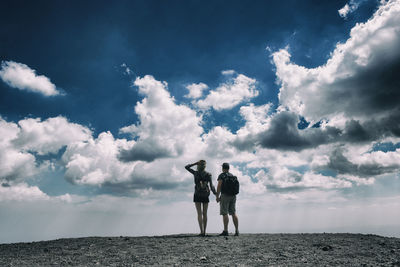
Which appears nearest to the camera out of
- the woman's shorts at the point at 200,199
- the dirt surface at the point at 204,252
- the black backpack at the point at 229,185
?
the dirt surface at the point at 204,252

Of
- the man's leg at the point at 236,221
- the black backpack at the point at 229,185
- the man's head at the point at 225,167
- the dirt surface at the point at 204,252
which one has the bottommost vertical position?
the dirt surface at the point at 204,252

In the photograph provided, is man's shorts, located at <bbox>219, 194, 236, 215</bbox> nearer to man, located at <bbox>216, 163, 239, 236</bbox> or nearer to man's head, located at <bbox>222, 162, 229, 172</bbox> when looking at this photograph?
man, located at <bbox>216, 163, 239, 236</bbox>

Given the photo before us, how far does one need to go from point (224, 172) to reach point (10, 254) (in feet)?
27.4

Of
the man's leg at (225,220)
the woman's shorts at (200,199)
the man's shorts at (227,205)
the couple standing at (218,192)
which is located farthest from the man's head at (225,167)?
the man's leg at (225,220)

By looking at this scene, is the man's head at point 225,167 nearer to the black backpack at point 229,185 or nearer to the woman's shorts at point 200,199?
the black backpack at point 229,185

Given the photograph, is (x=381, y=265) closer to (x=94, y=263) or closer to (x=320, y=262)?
(x=320, y=262)

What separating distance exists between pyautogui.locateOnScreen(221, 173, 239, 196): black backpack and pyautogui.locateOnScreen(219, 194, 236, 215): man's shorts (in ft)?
0.66

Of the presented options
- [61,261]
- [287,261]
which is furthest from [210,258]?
[61,261]

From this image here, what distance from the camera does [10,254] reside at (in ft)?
30.7

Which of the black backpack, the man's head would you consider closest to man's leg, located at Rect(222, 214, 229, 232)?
the black backpack

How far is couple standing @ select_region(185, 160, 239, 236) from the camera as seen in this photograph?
12.0 meters

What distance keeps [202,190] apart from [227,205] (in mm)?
1320

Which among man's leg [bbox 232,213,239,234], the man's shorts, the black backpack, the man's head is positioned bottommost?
man's leg [bbox 232,213,239,234]

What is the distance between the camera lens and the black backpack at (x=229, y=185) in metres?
12.2
